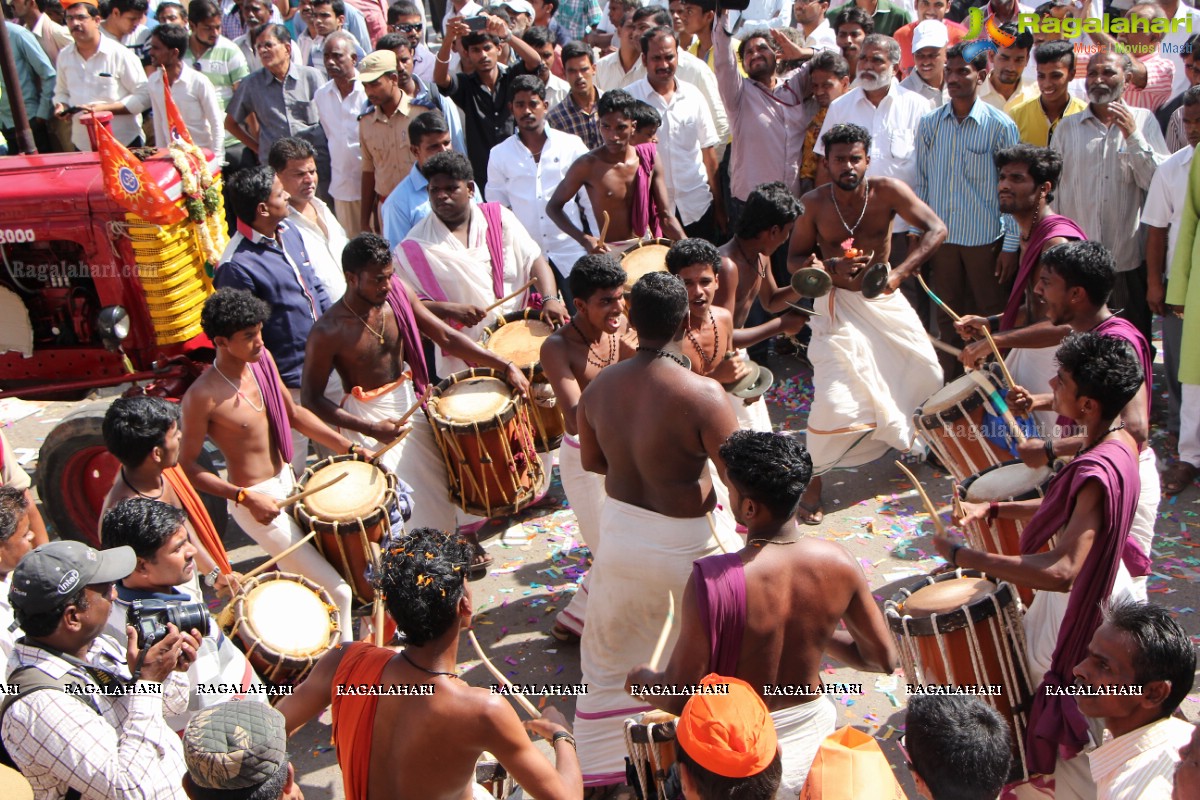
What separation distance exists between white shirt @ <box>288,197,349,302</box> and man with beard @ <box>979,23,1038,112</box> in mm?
5310

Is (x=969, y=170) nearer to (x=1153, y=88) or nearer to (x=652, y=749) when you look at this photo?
(x=1153, y=88)

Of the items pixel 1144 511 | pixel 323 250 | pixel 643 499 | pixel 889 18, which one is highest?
pixel 889 18

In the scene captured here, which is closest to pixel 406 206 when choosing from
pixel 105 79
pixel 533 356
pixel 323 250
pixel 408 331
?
pixel 323 250

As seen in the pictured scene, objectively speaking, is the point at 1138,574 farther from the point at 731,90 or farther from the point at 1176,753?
the point at 731,90

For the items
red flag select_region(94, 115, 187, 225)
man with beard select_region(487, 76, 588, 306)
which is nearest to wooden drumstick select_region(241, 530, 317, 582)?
red flag select_region(94, 115, 187, 225)

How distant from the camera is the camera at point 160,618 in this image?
12.2 feet

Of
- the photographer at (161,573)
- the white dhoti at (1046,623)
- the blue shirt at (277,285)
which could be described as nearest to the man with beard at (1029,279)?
the white dhoti at (1046,623)

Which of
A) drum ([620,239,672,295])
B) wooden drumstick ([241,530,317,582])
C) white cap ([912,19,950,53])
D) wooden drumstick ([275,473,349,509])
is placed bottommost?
wooden drumstick ([241,530,317,582])

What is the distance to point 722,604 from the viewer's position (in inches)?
142

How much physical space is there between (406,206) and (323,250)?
2.67ft

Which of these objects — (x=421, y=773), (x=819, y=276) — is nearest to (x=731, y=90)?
(x=819, y=276)

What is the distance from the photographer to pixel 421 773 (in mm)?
3295

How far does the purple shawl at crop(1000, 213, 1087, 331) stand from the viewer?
245 inches

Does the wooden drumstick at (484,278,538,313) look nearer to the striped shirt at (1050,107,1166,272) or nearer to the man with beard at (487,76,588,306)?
the man with beard at (487,76,588,306)
